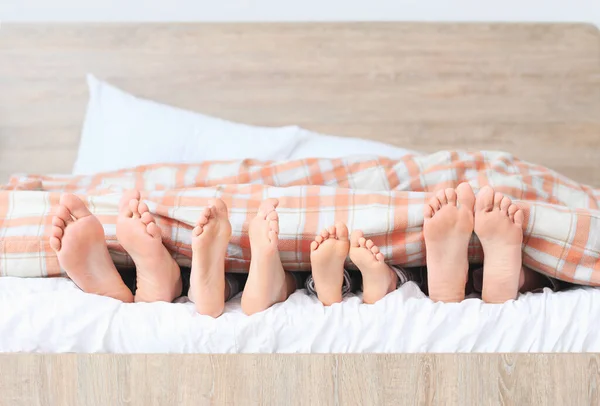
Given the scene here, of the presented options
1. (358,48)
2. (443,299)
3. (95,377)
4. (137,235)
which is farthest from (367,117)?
(95,377)

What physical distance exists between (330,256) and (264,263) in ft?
0.35

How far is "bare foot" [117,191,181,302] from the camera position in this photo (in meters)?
1.06

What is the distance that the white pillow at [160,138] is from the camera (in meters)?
1.66

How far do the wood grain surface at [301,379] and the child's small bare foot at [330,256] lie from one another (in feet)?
0.49

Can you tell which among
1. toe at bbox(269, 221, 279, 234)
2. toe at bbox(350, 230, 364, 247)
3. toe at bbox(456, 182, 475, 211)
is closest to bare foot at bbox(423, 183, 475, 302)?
toe at bbox(456, 182, 475, 211)

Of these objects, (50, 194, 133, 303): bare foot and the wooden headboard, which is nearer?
(50, 194, 133, 303): bare foot

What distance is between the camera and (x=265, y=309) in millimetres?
1092

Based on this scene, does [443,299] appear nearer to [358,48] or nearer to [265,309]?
[265,309]

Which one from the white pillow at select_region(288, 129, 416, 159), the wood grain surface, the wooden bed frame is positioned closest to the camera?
the wood grain surface

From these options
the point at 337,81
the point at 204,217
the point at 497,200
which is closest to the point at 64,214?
the point at 204,217

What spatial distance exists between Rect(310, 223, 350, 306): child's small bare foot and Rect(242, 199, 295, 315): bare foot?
6 centimetres

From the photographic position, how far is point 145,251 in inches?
42.2

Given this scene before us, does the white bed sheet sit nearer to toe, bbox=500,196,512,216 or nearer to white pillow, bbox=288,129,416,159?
toe, bbox=500,196,512,216

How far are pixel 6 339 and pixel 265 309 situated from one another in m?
0.41
